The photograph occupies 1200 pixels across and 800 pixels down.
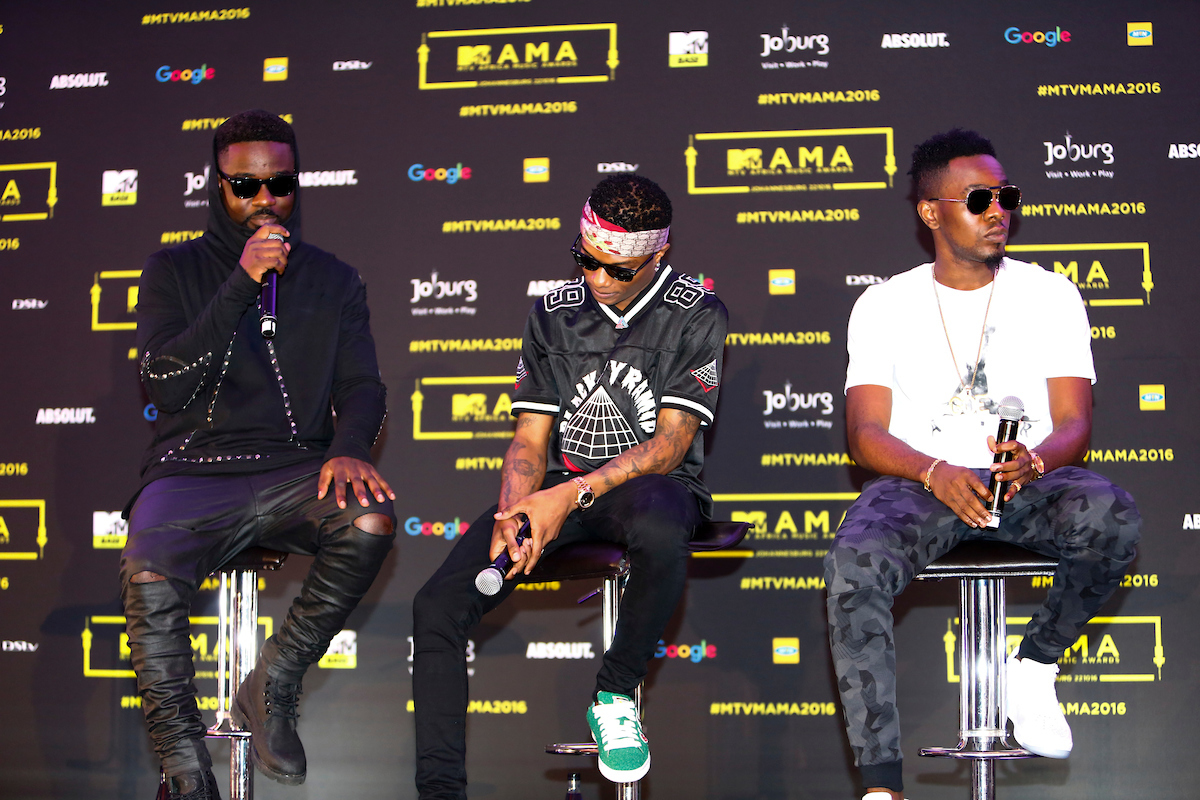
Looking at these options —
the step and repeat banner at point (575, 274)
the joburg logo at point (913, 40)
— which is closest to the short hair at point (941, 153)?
the step and repeat banner at point (575, 274)

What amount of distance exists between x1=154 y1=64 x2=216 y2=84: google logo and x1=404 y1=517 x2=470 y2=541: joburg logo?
1957 mm

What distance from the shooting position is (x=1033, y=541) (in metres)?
2.31

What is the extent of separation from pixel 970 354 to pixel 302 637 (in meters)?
1.88

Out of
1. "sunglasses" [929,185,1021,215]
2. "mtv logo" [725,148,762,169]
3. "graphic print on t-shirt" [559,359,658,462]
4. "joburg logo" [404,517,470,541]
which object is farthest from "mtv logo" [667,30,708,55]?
"joburg logo" [404,517,470,541]

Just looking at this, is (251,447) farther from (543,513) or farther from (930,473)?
(930,473)

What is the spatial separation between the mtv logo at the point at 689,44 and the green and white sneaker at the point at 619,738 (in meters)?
2.46

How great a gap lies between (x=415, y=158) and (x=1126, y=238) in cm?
261

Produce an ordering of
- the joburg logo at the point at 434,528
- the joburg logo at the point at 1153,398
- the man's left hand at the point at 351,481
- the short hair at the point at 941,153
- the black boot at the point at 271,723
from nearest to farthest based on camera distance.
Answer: the black boot at the point at 271,723, the man's left hand at the point at 351,481, the short hair at the point at 941,153, the joburg logo at the point at 1153,398, the joburg logo at the point at 434,528

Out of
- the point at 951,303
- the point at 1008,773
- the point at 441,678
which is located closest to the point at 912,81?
the point at 951,303

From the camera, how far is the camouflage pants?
83.4 inches

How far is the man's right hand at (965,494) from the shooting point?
7.32 feet

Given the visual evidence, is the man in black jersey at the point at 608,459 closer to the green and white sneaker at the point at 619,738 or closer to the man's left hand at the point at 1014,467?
the green and white sneaker at the point at 619,738

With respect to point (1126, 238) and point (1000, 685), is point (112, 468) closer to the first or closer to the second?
point (1000, 685)

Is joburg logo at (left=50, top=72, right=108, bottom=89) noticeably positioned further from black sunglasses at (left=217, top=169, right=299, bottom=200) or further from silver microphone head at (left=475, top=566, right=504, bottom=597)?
silver microphone head at (left=475, top=566, right=504, bottom=597)
